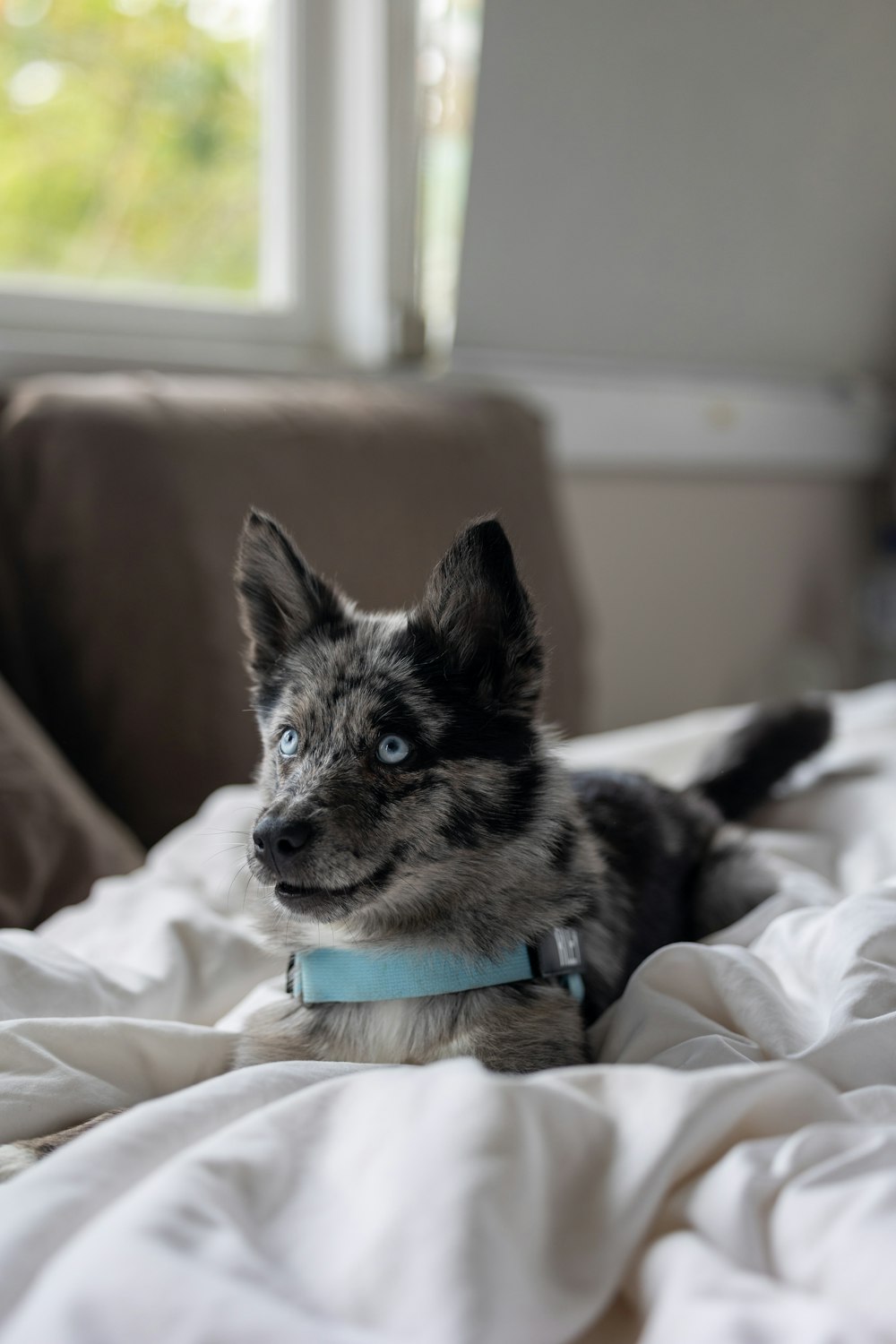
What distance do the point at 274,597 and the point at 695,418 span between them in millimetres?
2364

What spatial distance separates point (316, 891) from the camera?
0.89 metres

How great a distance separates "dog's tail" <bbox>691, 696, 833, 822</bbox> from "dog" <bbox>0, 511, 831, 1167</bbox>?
0.57 m

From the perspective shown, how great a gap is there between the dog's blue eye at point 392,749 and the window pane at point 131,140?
1.90 metres

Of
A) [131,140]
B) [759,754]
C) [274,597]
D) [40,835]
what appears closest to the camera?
[274,597]

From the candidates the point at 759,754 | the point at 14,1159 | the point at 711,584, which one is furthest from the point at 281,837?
the point at 711,584

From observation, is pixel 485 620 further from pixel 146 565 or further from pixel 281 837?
pixel 146 565

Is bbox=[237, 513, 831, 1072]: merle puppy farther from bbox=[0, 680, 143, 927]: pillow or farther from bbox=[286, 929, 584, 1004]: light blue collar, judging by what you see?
bbox=[0, 680, 143, 927]: pillow

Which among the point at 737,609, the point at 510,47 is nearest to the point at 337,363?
the point at 510,47

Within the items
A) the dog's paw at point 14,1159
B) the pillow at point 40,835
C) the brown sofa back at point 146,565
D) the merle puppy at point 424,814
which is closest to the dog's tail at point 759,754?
the brown sofa back at point 146,565

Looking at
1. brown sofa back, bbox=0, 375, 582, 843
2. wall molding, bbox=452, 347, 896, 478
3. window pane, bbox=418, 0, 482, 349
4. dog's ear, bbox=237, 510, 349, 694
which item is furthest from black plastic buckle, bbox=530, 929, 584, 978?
window pane, bbox=418, 0, 482, 349

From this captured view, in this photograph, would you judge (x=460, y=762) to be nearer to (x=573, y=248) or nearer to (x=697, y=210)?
(x=573, y=248)

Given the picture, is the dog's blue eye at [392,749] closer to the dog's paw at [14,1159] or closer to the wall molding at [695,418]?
the dog's paw at [14,1159]

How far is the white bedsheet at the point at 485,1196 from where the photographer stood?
1.78ft

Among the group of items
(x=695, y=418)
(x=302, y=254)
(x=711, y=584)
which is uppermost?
(x=302, y=254)
